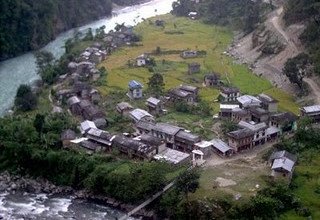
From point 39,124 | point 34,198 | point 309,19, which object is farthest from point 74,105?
point 309,19

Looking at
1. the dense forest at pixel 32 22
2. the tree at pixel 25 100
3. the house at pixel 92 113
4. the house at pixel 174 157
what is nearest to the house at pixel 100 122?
the house at pixel 92 113

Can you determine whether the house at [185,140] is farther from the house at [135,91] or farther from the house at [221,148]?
the house at [135,91]

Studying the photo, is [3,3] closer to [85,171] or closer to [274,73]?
[274,73]

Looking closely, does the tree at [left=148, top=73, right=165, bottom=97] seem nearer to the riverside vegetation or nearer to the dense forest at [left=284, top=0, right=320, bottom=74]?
the riverside vegetation

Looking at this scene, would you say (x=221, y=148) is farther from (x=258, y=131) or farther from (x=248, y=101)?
(x=248, y=101)

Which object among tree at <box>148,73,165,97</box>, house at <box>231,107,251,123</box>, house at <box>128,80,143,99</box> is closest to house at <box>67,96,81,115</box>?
house at <box>128,80,143,99</box>

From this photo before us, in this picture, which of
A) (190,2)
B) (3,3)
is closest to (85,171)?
(3,3)

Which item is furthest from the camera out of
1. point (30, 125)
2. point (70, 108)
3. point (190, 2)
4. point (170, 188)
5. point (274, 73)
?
point (190, 2)
